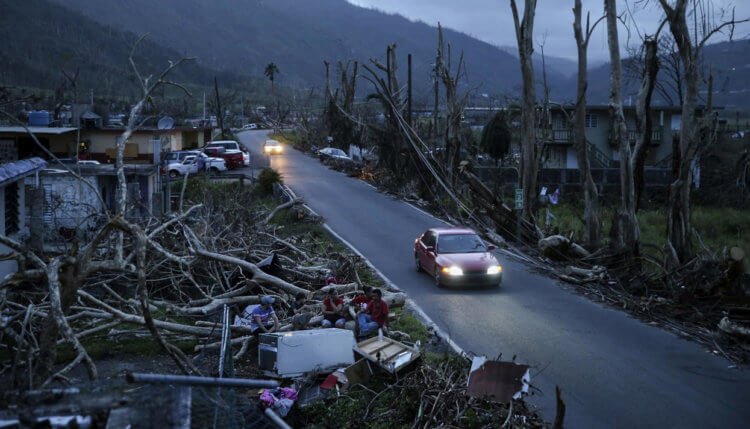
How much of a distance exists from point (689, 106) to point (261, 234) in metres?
12.8

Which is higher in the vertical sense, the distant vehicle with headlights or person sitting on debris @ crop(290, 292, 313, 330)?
the distant vehicle with headlights

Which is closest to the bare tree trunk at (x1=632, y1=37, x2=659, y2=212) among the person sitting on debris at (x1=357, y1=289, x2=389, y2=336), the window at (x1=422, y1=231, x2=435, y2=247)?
the window at (x1=422, y1=231, x2=435, y2=247)

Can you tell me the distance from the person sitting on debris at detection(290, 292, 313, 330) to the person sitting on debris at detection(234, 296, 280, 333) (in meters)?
0.35

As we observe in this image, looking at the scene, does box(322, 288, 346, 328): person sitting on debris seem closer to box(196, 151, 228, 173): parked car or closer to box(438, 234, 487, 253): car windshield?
box(438, 234, 487, 253): car windshield

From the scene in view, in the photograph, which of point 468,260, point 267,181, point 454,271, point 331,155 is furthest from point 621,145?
point 331,155

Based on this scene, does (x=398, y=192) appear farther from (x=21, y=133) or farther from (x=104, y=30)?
(x=104, y=30)

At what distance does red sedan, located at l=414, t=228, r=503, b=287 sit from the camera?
63.8 ft

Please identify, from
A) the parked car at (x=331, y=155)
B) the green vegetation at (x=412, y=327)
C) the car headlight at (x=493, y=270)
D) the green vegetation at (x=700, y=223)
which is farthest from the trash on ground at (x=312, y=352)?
the parked car at (x=331, y=155)

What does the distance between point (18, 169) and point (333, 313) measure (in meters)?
9.77

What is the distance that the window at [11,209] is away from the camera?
19.4 meters

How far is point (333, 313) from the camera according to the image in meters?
14.4

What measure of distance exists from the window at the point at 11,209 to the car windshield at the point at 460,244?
10940 millimetres

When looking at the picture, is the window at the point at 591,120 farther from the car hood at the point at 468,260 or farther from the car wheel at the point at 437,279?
the car wheel at the point at 437,279

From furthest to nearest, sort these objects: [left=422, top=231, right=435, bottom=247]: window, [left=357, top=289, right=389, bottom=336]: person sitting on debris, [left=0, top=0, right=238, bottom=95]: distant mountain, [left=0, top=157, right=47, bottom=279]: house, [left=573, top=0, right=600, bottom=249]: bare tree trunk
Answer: [left=0, top=0, right=238, bottom=95]: distant mountain < [left=573, top=0, right=600, bottom=249]: bare tree trunk < [left=422, top=231, right=435, bottom=247]: window < [left=0, top=157, right=47, bottom=279]: house < [left=357, top=289, right=389, bottom=336]: person sitting on debris
